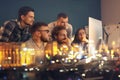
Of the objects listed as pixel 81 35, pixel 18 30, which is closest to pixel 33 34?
pixel 18 30

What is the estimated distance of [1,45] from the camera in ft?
5.65

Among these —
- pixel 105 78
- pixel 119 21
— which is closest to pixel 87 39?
pixel 105 78

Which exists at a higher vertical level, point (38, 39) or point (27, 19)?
point (27, 19)

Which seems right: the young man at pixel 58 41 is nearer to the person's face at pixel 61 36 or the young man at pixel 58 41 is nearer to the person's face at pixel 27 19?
the person's face at pixel 61 36

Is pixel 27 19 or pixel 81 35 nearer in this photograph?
pixel 27 19

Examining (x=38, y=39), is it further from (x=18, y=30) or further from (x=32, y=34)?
(x=18, y=30)

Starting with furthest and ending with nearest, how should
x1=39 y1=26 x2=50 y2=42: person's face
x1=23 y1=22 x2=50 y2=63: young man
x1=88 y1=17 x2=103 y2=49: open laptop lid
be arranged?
x1=88 y1=17 x2=103 y2=49: open laptop lid
x1=39 y1=26 x2=50 y2=42: person's face
x1=23 y1=22 x2=50 y2=63: young man

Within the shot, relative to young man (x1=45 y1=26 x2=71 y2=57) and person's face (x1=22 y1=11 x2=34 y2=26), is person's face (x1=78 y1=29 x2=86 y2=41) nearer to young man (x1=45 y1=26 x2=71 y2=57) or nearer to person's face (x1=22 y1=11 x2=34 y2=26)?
young man (x1=45 y1=26 x2=71 y2=57)

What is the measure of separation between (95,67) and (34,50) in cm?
43

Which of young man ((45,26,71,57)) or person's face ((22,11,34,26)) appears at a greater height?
person's face ((22,11,34,26))

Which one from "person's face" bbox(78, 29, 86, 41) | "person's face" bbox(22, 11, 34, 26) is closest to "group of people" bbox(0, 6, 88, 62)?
"person's face" bbox(22, 11, 34, 26)

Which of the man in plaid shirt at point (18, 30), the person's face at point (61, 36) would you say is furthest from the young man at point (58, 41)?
the man in plaid shirt at point (18, 30)

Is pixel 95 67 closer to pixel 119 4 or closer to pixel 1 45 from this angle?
pixel 1 45

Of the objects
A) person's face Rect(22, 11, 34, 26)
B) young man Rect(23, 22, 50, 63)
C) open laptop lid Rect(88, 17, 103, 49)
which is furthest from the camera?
open laptop lid Rect(88, 17, 103, 49)
